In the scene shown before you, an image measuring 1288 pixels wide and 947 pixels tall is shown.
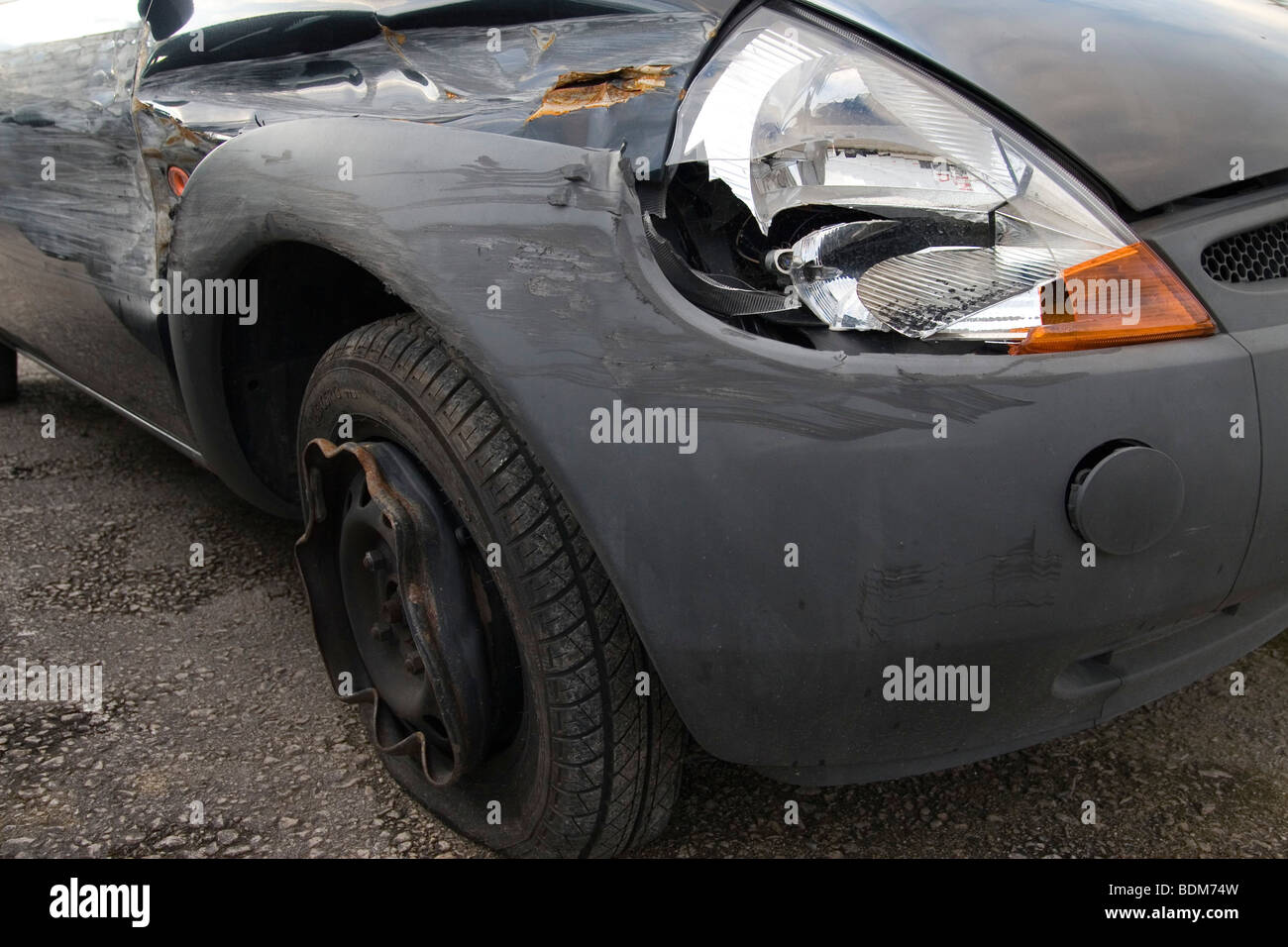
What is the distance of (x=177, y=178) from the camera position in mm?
2076

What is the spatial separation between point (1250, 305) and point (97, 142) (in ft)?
7.17

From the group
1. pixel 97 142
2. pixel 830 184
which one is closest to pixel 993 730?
pixel 830 184

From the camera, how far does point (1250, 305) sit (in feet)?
4.63

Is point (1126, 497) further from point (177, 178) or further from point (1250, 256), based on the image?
point (177, 178)

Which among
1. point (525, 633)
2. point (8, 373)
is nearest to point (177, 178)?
point (525, 633)

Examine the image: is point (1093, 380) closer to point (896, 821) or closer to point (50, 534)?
point (896, 821)

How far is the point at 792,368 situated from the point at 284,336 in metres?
1.24

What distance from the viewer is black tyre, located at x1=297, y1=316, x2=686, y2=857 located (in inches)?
58.5
